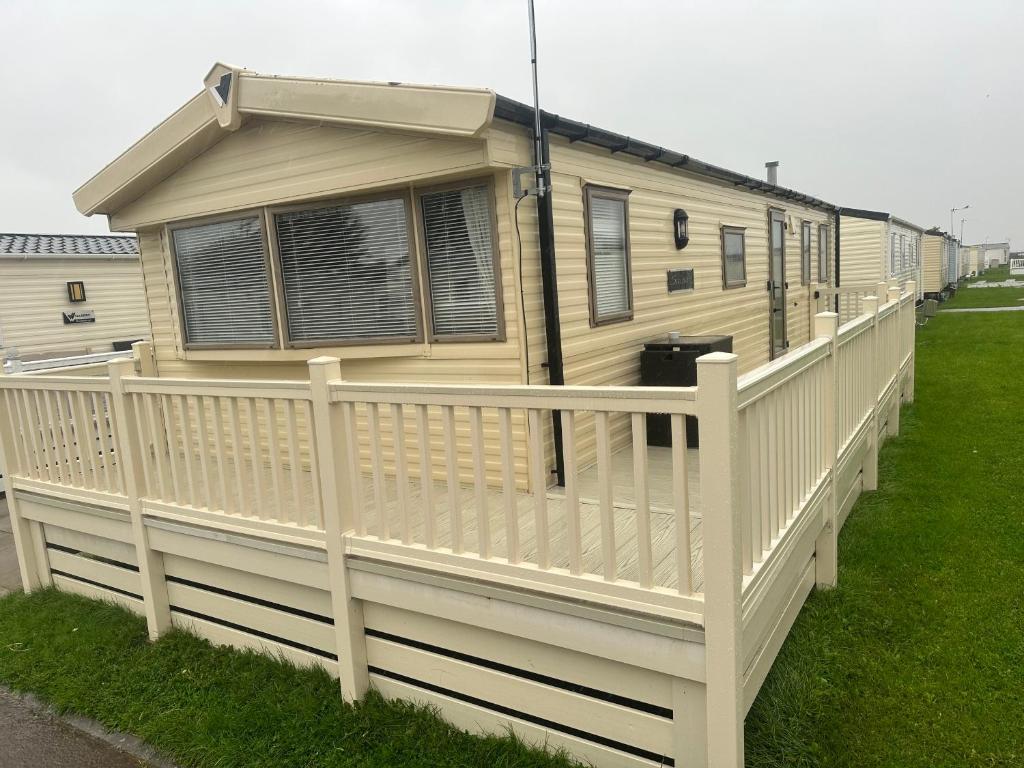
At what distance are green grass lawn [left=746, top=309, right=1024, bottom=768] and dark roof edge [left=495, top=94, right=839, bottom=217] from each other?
3068 millimetres


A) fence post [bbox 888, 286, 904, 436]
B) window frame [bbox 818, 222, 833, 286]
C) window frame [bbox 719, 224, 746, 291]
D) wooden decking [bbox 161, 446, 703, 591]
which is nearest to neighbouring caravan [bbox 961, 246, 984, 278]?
window frame [bbox 818, 222, 833, 286]

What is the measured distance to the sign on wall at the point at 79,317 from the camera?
15711mm

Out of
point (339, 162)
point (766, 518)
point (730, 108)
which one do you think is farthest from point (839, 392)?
point (730, 108)

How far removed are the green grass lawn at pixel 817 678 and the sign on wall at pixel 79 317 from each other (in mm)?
12980

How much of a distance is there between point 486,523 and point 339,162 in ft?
9.30

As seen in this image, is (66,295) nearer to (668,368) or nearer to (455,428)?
(668,368)

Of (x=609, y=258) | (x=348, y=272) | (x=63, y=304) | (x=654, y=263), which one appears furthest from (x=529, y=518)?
(x=63, y=304)

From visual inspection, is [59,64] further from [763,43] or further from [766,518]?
[766,518]

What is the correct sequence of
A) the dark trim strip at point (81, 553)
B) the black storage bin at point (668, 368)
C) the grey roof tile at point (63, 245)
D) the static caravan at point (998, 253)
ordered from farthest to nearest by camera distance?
the static caravan at point (998, 253)
the grey roof tile at point (63, 245)
the black storage bin at point (668, 368)
the dark trim strip at point (81, 553)

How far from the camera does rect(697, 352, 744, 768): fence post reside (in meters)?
2.08

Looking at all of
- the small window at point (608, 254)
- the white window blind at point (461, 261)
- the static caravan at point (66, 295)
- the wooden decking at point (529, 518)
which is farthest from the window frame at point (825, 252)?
the static caravan at point (66, 295)

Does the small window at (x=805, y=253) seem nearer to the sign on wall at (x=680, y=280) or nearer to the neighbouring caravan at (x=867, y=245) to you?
the sign on wall at (x=680, y=280)

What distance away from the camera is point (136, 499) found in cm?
400

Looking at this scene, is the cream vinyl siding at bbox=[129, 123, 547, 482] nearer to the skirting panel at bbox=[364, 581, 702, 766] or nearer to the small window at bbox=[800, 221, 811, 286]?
the skirting panel at bbox=[364, 581, 702, 766]
